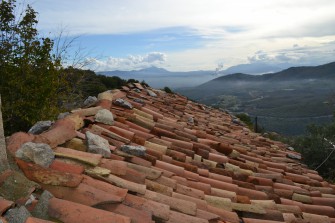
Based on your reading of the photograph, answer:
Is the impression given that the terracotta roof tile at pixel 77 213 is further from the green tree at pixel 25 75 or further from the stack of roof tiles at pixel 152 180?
the green tree at pixel 25 75

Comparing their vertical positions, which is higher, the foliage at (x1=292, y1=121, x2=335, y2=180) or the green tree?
the green tree

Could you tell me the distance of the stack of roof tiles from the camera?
8.47 ft

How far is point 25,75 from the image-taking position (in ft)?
36.6

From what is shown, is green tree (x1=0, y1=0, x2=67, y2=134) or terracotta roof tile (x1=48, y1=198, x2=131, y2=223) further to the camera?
green tree (x1=0, y1=0, x2=67, y2=134)

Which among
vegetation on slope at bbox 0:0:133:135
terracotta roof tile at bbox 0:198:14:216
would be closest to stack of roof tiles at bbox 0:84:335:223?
terracotta roof tile at bbox 0:198:14:216

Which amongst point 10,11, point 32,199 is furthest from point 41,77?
point 32,199

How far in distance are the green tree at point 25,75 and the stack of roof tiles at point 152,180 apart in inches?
229

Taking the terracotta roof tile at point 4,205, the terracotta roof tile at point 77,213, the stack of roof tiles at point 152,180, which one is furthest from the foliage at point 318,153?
the terracotta roof tile at point 4,205

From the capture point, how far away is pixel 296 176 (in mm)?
5352

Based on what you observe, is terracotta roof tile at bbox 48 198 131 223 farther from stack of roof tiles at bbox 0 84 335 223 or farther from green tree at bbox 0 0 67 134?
green tree at bbox 0 0 67 134

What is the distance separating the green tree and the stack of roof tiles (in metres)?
5.82

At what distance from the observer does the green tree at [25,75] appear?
1076 cm

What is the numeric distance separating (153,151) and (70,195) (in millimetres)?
1652

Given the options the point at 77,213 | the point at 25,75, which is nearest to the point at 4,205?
the point at 77,213
